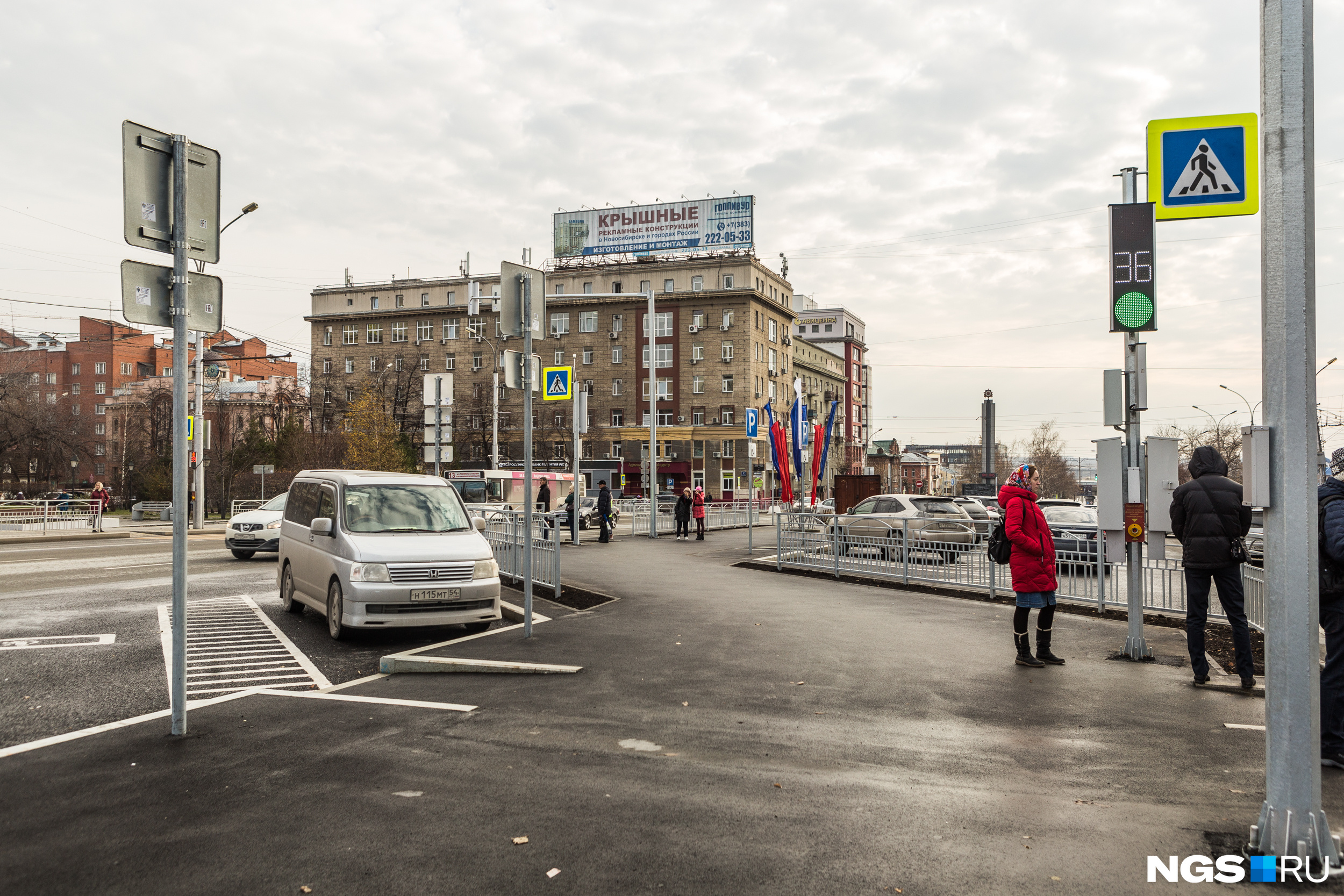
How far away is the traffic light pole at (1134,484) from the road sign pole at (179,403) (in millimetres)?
8192

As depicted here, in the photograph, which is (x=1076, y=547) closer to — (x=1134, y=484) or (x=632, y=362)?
(x=1134, y=484)

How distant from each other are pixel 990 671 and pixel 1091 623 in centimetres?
384

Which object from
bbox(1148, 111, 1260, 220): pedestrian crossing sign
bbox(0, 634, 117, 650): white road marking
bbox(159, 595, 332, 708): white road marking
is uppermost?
bbox(1148, 111, 1260, 220): pedestrian crossing sign

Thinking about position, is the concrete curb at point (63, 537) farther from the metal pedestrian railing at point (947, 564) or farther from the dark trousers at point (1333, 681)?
the dark trousers at point (1333, 681)

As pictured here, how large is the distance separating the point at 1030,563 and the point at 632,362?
6935 centimetres

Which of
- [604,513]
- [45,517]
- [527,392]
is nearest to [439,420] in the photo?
[604,513]

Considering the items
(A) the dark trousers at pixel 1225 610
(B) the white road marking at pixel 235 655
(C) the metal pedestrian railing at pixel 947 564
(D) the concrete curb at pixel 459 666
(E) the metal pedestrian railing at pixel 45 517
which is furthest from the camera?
(E) the metal pedestrian railing at pixel 45 517

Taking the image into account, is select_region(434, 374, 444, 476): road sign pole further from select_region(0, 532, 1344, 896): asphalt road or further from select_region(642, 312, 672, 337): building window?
select_region(642, 312, 672, 337): building window

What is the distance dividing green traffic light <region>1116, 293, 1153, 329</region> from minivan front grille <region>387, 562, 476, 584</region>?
7.21 meters

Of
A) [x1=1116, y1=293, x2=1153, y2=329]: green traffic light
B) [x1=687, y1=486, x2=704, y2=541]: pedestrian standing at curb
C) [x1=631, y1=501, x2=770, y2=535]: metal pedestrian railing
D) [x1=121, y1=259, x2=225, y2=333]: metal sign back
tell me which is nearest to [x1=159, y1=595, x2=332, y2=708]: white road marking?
[x1=121, y1=259, x2=225, y2=333]: metal sign back

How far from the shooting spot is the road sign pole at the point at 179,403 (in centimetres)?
584

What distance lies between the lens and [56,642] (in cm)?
969

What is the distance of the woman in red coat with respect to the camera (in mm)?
8555

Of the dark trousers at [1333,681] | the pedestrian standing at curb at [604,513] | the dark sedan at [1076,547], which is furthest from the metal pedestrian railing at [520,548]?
the pedestrian standing at curb at [604,513]
